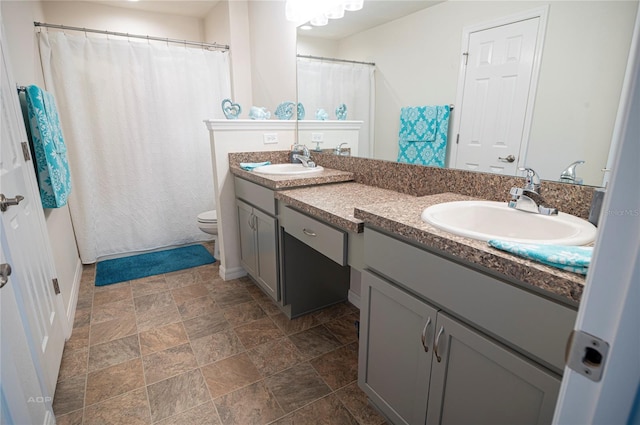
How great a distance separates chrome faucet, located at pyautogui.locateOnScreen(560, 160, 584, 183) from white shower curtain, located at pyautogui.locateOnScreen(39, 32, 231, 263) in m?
2.89

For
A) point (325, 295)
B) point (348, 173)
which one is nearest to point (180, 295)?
point (325, 295)

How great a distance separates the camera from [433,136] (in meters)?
1.54

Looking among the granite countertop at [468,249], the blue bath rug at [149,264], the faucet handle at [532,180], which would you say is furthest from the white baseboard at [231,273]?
the faucet handle at [532,180]

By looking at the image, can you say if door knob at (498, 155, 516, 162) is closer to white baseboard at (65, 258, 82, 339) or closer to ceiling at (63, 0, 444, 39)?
ceiling at (63, 0, 444, 39)

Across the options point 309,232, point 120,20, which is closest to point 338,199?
point 309,232

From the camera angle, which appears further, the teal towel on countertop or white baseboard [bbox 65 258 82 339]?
the teal towel on countertop

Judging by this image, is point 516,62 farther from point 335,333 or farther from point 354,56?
point 335,333

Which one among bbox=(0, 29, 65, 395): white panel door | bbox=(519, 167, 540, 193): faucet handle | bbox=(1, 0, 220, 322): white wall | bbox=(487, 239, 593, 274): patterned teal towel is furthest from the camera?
bbox=(1, 0, 220, 322): white wall

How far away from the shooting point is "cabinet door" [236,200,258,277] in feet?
7.70

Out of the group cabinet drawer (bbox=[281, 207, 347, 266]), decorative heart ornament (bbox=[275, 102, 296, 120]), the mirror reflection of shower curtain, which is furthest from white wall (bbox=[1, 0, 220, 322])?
the mirror reflection of shower curtain

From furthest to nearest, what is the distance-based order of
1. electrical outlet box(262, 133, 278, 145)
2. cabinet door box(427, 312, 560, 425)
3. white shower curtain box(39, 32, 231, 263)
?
white shower curtain box(39, 32, 231, 263)
electrical outlet box(262, 133, 278, 145)
cabinet door box(427, 312, 560, 425)

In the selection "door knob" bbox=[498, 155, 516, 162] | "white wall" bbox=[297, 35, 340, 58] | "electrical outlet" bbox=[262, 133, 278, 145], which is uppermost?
"white wall" bbox=[297, 35, 340, 58]

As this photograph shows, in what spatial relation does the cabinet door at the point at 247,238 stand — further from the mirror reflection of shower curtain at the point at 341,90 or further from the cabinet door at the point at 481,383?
the cabinet door at the point at 481,383

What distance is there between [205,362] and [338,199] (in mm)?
1106
